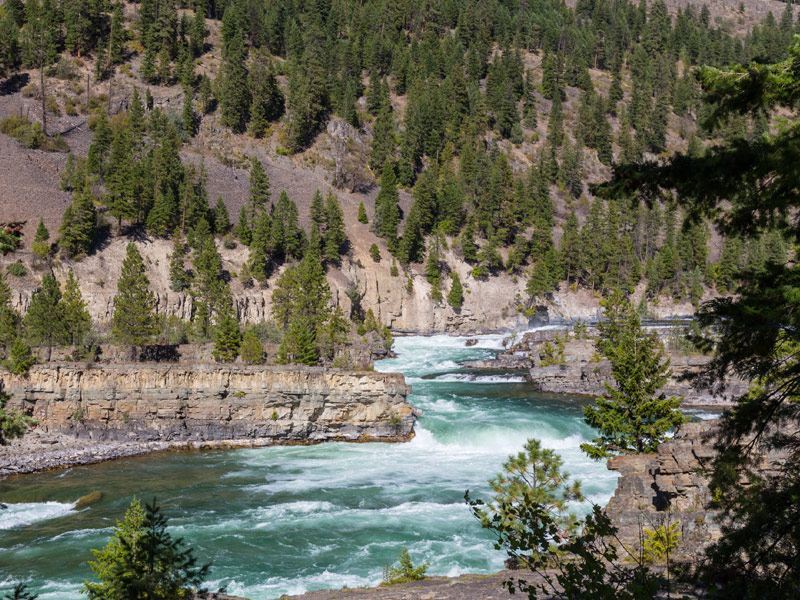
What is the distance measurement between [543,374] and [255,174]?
172ft

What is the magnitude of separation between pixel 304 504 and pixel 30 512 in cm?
1135

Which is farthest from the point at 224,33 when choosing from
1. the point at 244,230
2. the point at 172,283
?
the point at 172,283

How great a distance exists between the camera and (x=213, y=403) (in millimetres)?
35500

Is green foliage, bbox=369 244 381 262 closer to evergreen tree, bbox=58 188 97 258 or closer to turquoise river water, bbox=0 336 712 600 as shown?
evergreen tree, bbox=58 188 97 258

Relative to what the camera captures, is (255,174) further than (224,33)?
No

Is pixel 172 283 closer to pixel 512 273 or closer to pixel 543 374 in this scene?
pixel 543 374

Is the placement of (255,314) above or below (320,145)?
below

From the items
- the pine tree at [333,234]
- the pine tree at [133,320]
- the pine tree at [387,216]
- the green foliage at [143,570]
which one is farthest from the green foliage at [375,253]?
the green foliage at [143,570]

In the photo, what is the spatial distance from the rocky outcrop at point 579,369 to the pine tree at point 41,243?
46269 mm

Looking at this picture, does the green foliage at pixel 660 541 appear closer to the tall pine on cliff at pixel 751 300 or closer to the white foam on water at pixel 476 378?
the tall pine on cliff at pixel 751 300

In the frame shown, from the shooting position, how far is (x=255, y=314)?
71438 millimetres

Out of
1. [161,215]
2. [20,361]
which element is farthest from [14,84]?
[20,361]

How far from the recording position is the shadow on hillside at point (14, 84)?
304ft

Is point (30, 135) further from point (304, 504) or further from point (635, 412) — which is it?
point (635, 412)
